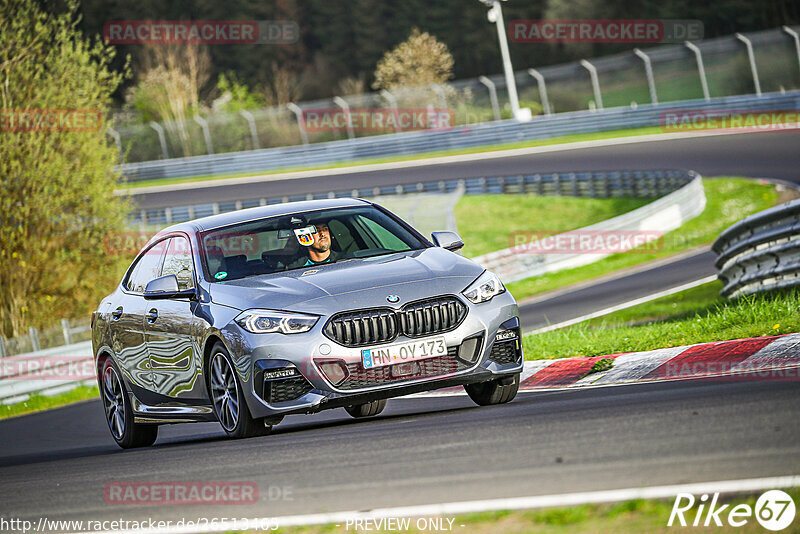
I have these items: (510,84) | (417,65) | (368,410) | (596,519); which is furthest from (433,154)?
(596,519)

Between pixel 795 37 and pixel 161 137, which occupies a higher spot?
pixel 161 137

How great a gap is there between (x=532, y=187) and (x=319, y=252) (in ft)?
89.3

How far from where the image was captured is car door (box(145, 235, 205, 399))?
8422mm

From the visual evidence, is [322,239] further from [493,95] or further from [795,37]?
[493,95]

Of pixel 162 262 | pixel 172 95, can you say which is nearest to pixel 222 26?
pixel 172 95

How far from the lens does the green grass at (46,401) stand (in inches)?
698

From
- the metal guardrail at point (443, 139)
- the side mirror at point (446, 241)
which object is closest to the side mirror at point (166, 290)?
the side mirror at point (446, 241)

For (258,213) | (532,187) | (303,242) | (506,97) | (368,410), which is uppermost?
(506,97)

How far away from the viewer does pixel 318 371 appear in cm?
743

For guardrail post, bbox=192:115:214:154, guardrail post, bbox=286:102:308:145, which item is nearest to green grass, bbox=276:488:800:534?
guardrail post, bbox=286:102:308:145

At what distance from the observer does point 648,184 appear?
105ft

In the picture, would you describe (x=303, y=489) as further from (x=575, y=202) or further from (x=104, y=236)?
(x=575, y=202)

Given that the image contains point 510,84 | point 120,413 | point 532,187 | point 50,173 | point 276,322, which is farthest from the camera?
point 510,84

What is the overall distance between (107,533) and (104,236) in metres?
20.6
